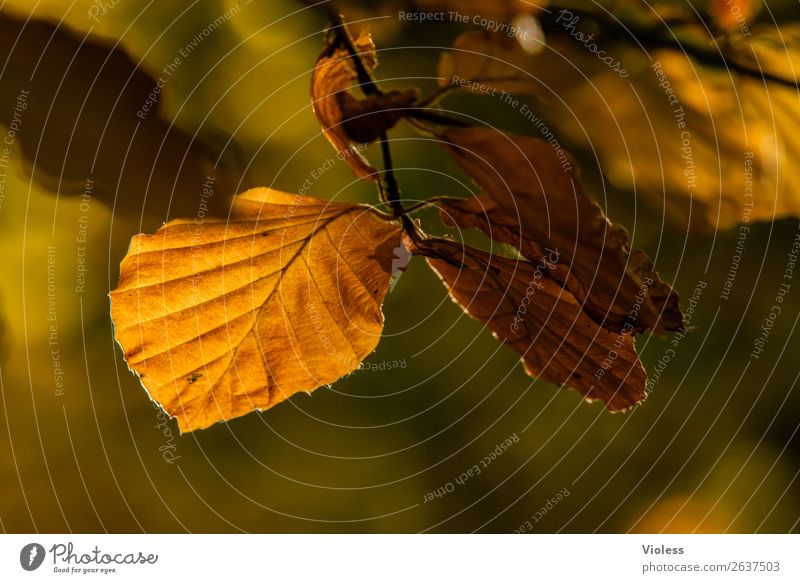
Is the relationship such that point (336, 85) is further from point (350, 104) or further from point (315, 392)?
point (315, 392)

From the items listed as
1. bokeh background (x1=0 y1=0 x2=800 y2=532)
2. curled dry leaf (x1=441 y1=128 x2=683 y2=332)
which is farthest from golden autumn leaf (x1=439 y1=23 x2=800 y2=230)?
curled dry leaf (x1=441 y1=128 x2=683 y2=332)

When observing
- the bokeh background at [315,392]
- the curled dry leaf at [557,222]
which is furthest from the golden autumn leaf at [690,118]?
the curled dry leaf at [557,222]

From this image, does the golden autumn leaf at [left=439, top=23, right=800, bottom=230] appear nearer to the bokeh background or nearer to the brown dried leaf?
the bokeh background

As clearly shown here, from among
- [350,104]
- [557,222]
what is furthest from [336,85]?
[557,222]

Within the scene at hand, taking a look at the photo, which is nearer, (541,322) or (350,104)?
(350,104)

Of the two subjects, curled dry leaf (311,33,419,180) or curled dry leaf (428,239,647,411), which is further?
curled dry leaf (428,239,647,411)

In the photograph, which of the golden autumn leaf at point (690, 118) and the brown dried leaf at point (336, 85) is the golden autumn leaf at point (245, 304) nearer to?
the brown dried leaf at point (336, 85)

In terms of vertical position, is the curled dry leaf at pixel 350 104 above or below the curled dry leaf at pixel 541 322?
above
